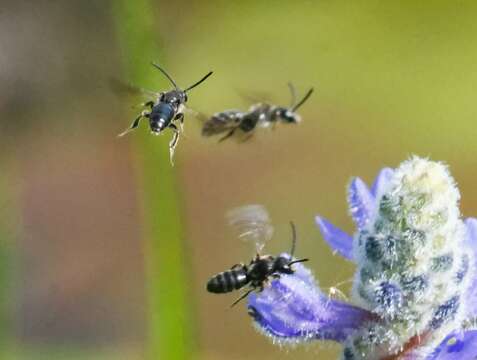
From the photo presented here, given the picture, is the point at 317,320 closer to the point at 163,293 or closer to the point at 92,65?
the point at 163,293

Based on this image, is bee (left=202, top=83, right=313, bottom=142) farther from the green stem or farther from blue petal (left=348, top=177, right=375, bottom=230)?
blue petal (left=348, top=177, right=375, bottom=230)

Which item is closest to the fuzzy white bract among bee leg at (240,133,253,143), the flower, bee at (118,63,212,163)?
the flower

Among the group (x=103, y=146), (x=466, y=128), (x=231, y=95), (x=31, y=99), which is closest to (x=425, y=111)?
(x=466, y=128)

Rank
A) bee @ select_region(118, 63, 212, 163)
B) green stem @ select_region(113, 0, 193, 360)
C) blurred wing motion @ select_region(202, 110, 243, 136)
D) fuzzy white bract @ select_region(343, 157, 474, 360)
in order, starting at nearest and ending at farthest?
fuzzy white bract @ select_region(343, 157, 474, 360), bee @ select_region(118, 63, 212, 163), blurred wing motion @ select_region(202, 110, 243, 136), green stem @ select_region(113, 0, 193, 360)

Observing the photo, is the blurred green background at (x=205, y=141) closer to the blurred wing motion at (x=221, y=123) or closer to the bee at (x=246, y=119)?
the bee at (x=246, y=119)

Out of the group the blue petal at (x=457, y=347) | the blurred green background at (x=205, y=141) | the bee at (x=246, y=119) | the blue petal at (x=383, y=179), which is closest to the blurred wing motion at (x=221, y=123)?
the bee at (x=246, y=119)

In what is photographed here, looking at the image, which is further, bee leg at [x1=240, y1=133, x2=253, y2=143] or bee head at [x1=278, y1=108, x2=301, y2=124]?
bee head at [x1=278, y1=108, x2=301, y2=124]

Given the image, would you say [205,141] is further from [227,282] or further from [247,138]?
[227,282]
